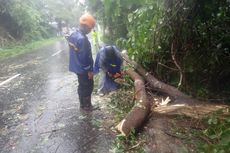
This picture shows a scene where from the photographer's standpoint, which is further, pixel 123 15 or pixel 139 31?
pixel 123 15

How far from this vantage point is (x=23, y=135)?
17.8ft

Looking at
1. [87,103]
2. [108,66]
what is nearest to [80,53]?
[87,103]

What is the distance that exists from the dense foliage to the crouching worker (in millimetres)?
679

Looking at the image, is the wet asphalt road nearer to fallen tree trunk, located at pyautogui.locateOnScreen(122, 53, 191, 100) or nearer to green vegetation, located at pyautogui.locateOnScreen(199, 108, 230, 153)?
fallen tree trunk, located at pyautogui.locateOnScreen(122, 53, 191, 100)

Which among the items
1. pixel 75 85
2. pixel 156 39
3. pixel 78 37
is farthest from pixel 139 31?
pixel 78 37

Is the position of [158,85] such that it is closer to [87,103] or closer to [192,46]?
[192,46]

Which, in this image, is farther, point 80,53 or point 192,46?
point 192,46

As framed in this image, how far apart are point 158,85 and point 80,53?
5.83 feet

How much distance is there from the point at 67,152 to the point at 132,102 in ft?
6.98

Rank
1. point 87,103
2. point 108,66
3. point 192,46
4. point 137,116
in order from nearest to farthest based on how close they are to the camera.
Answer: point 137,116 → point 87,103 → point 192,46 → point 108,66

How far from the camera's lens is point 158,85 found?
6.64 metres

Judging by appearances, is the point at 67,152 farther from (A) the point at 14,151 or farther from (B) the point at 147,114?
(B) the point at 147,114

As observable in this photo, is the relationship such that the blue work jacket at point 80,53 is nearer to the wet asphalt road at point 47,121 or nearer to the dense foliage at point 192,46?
the wet asphalt road at point 47,121

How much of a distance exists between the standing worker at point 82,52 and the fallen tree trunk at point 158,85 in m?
1.37
